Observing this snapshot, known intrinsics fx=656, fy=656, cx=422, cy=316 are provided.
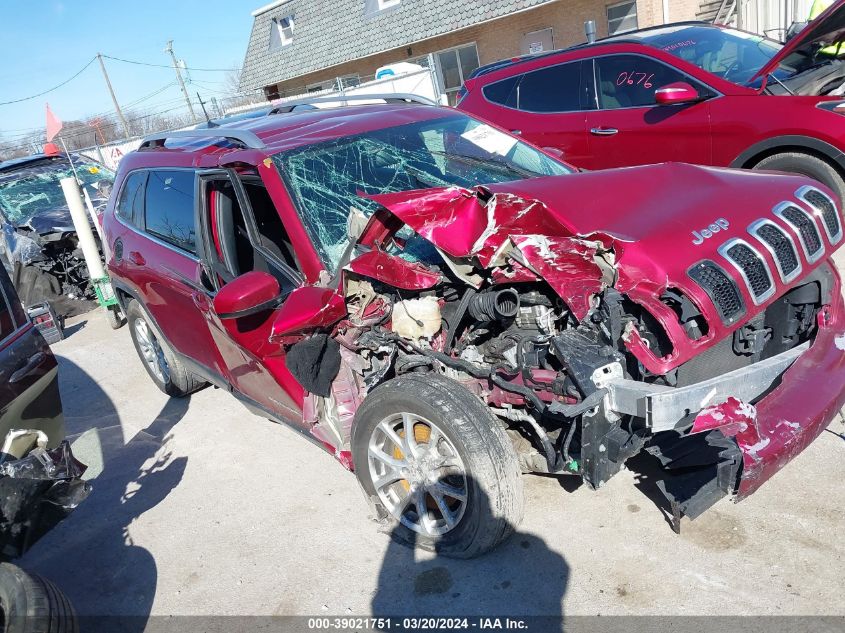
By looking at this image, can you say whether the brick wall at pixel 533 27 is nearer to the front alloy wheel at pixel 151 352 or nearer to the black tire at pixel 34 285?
the black tire at pixel 34 285

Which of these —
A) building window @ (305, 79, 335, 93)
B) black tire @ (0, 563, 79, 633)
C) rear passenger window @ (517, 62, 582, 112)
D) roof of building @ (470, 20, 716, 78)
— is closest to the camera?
black tire @ (0, 563, 79, 633)

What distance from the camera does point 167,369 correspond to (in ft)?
17.3

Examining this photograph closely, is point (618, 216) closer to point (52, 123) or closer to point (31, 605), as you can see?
point (31, 605)

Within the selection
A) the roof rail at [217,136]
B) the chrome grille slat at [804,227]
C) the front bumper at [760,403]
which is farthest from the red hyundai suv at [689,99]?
the roof rail at [217,136]

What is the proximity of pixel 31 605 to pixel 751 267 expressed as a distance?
2943 mm

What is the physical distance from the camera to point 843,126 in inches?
201

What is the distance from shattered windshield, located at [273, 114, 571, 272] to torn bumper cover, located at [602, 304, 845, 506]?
51.6 inches

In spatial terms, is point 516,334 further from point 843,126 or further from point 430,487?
point 843,126

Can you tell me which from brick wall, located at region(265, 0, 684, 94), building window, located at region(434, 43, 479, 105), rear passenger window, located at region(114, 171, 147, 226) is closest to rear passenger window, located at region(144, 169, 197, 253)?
rear passenger window, located at region(114, 171, 147, 226)

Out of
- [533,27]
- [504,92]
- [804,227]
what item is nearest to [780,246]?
[804,227]

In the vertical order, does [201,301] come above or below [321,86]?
below

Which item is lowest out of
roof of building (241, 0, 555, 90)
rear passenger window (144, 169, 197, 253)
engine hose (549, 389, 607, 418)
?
engine hose (549, 389, 607, 418)

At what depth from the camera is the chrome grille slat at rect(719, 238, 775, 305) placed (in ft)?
8.26

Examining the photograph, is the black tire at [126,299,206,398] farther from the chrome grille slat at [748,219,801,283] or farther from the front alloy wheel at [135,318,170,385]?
the chrome grille slat at [748,219,801,283]
